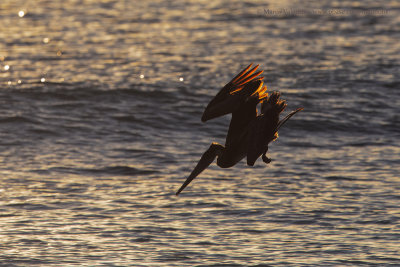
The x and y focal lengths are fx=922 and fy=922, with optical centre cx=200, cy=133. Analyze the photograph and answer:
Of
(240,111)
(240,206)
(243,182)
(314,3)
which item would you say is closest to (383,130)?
(243,182)

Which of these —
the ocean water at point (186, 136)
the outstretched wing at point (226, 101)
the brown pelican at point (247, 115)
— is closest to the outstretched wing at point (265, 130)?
the brown pelican at point (247, 115)

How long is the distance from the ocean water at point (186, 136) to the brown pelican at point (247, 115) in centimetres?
200

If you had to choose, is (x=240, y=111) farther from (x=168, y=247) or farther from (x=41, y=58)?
(x=41, y=58)

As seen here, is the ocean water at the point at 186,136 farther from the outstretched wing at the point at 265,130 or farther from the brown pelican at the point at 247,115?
the outstretched wing at the point at 265,130

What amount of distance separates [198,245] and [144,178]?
3.42 metres

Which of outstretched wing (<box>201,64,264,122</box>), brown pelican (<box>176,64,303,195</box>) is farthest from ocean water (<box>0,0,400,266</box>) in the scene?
outstretched wing (<box>201,64,264,122</box>)

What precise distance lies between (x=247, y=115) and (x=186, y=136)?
8721 millimetres

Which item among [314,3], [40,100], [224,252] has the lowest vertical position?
[224,252]

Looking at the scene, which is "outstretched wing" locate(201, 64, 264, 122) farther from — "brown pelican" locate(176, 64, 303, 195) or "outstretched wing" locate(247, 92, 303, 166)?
"outstretched wing" locate(247, 92, 303, 166)

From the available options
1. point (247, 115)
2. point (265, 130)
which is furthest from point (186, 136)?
point (265, 130)

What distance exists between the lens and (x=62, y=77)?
2150 centimetres

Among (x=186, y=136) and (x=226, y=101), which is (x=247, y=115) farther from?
(x=186, y=136)

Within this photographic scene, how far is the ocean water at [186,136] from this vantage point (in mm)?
11406

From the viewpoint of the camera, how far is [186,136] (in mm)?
17766
